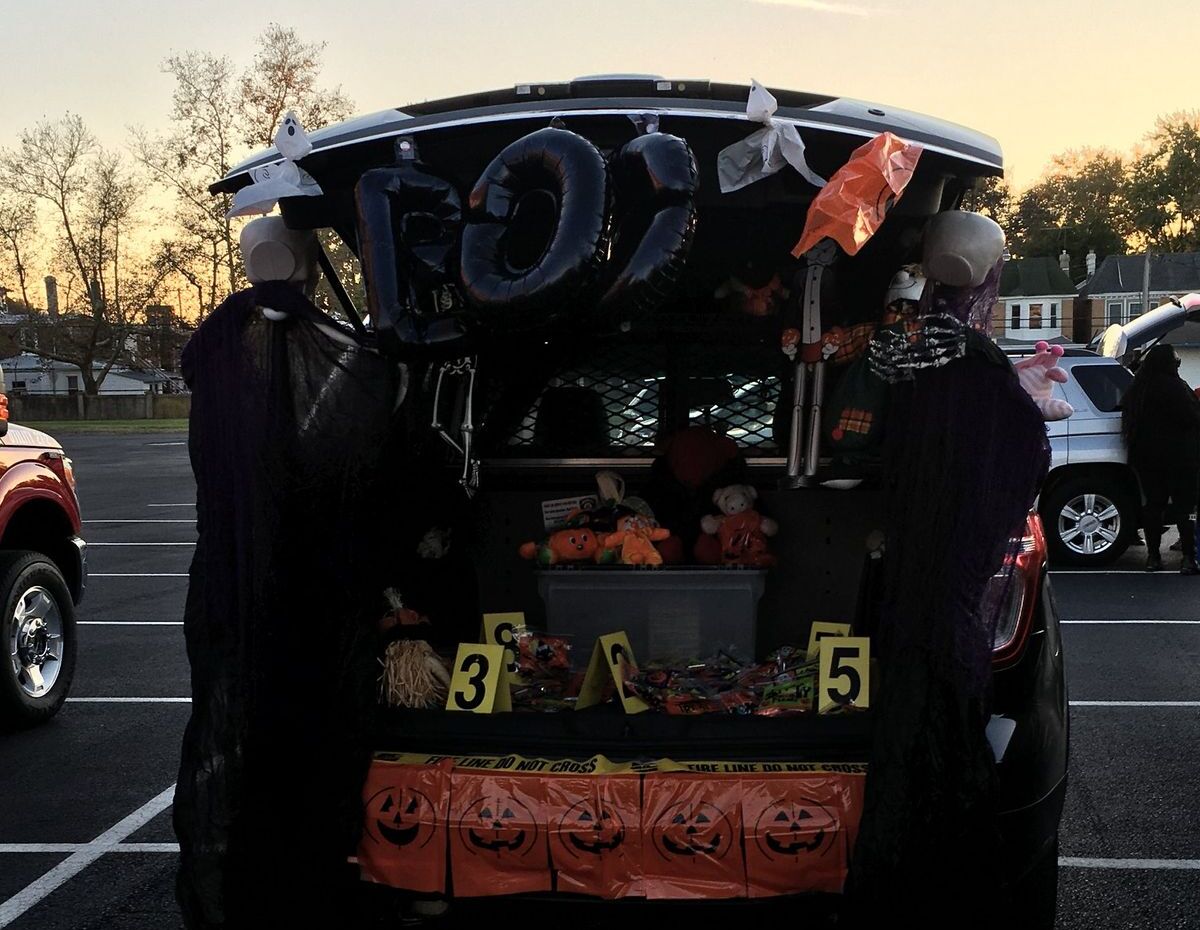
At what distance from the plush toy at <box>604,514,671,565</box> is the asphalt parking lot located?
1.70m

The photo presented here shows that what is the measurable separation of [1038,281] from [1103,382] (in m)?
77.4

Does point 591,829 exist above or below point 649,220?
below

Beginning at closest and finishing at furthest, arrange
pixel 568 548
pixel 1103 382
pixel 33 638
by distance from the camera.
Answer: pixel 568 548 → pixel 33 638 → pixel 1103 382

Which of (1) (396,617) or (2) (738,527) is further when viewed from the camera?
(2) (738,527)

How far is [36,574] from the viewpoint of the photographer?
20.2 ft

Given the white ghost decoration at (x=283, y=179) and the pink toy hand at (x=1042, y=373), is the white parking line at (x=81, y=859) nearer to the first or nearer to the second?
the white ghost decoration at (x=283, y=179)

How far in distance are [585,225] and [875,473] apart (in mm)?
1179

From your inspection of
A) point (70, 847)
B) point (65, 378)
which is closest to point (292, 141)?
point (70, 847)

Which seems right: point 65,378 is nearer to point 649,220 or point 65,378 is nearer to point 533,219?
point 533,219

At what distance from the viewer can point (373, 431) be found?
116 inches

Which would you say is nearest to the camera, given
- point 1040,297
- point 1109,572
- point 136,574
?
point 1109,572

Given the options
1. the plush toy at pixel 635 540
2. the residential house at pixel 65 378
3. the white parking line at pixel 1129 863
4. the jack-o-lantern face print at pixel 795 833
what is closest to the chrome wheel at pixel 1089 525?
the white parking line at pixel 1129 863

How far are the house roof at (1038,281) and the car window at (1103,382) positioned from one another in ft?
246

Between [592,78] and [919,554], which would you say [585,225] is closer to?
[592,78]
